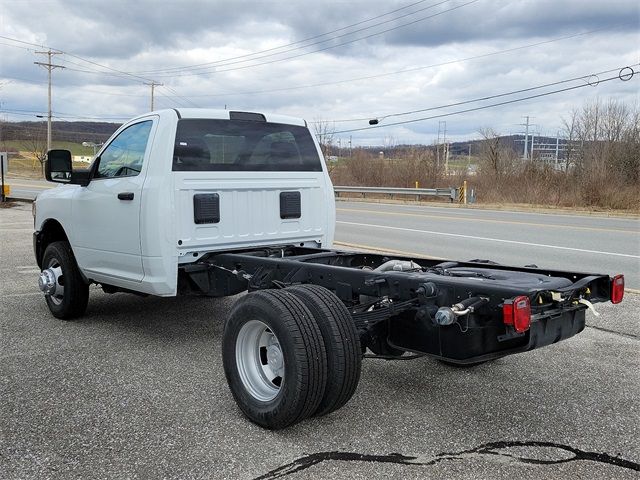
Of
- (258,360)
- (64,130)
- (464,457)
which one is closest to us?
(464,457)

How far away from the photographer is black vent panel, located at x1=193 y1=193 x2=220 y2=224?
16.5ft

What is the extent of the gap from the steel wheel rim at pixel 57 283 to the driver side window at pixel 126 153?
1.15 m

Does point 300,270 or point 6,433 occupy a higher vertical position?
point 300,270

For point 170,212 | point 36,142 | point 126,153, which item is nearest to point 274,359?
point 170,212

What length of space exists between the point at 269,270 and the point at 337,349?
1.30 metres

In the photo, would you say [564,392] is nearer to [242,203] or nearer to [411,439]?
[411,439]

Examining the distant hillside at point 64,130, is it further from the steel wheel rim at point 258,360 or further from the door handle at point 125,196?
the steel wheel rim at point 258,360

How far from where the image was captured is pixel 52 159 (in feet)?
19.1

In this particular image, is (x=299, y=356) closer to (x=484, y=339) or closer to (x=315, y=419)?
(x=315, y=419)

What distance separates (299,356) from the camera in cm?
343

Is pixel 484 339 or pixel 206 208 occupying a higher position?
pixel 206 208

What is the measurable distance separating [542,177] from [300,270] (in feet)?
99.2

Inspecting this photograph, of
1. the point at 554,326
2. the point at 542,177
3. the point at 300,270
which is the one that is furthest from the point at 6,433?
the point at 542,177

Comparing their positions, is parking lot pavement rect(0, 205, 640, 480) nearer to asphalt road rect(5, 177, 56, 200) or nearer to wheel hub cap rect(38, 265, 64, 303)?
wheel hub cap rect(38, 265, 64, 303)
